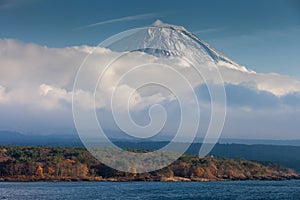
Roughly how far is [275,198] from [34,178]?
1958 inches

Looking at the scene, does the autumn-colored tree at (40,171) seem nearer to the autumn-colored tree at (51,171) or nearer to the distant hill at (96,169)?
the distant hill at (96,169)

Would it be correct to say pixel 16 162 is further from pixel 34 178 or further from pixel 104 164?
pixel 104 164

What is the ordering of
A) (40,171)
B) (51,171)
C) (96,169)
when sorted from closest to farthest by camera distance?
(40,171)
(51,171)
(96,169)

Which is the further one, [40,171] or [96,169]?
[96,169]

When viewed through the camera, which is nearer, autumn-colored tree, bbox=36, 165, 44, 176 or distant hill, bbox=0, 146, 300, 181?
autumn-colored tree, bbox=36, 165, 44, 176

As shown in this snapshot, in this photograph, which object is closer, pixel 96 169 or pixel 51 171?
pixel 51 171

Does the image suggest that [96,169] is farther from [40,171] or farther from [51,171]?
[40,171]

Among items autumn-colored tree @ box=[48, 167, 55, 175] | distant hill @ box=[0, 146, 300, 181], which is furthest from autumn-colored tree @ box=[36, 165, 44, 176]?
autumn-colored tree @ box=[48, 167, 55, 175]

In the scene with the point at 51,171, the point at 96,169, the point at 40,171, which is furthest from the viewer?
the point at 96,169

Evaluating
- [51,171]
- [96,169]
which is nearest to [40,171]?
[51,171]

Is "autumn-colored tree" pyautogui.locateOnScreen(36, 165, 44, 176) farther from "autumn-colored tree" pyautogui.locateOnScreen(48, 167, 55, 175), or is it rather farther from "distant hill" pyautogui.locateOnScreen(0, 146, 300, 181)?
"autumn-colored tree" pyautogui.locateOnScreen(48, 167, 55, 175)

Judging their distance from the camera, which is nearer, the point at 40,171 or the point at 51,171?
the point at 40,171

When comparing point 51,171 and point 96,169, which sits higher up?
point 96,169

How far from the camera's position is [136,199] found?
63031 millimetres
